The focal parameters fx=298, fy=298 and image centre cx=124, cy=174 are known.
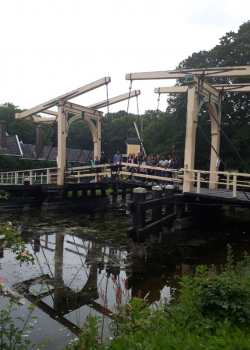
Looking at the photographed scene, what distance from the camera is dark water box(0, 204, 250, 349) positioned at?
4.37 metres

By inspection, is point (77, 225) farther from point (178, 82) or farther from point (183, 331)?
point (178, 82)

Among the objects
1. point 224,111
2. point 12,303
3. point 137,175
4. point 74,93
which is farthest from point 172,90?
point 12,303

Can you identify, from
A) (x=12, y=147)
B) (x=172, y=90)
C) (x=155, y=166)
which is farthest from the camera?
(x=12, y=147)

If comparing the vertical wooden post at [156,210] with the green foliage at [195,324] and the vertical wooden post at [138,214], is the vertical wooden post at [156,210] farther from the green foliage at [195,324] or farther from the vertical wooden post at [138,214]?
the green foliage at [195,324]

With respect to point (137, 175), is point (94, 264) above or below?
below

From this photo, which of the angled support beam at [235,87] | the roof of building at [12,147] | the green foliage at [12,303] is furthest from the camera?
the roof of building at [12,147]

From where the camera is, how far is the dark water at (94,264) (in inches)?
172

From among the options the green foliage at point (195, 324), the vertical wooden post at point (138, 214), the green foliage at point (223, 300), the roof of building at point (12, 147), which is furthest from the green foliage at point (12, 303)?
the roof of building at point (12, 147)

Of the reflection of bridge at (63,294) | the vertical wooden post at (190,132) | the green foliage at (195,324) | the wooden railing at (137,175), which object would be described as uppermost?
the vertical wooden post at (190,132)

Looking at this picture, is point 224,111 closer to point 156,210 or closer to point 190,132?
point 190,132

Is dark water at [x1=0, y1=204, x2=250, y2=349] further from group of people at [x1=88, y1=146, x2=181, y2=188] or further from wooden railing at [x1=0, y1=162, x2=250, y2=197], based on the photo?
group of people at [x1=88, y1=146, x2=181, y2=188]

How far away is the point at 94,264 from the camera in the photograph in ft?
21.7

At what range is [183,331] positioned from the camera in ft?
9.95

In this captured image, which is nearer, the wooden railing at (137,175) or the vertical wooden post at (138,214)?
the vertical wooden post at (138,214)
